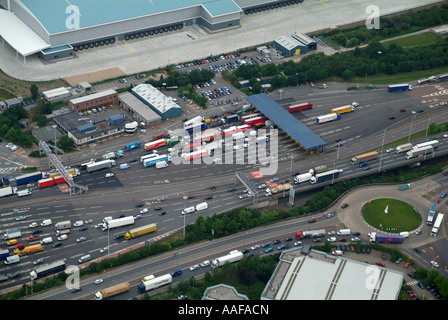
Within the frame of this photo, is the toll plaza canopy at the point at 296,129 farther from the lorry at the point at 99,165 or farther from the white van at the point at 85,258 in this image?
the white van at the point at 85,258

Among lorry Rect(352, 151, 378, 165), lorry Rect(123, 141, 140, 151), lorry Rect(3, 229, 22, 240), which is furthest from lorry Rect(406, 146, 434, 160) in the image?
lorry Rect(3, 229, 22, 240)

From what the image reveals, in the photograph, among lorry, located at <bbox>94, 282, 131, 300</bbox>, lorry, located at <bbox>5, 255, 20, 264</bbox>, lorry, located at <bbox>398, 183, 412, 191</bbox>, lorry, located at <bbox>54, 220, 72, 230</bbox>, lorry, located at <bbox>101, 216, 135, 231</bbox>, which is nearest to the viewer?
lorry, located at <bbox>94, 282, 131, 300</bbox>

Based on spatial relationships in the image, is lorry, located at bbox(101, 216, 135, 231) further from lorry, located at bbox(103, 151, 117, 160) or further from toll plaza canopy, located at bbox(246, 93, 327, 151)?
toll plaza canopy, located at bbox(246, 93, 327, 151)

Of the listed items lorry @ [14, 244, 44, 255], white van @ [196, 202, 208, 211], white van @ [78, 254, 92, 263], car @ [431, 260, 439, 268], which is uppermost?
white van @ [196, 202, 208, 211]

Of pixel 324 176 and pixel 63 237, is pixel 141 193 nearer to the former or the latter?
pixel 63 237

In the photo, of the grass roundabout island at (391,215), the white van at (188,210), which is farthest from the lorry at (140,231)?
the grass roundabout island at (391,215)

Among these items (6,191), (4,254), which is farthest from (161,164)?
(4,254)
